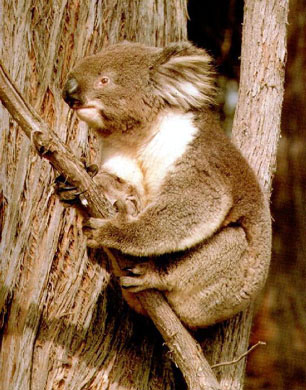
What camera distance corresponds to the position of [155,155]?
3430mm

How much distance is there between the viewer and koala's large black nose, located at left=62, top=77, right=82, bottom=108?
11.1ft

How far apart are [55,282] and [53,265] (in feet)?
0.30

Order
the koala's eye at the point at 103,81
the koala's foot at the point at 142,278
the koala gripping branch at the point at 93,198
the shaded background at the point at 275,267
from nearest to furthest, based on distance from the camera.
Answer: the koala gripping branch at the point at 93,198 < the koala's foot at the point at 142,278 < the koala's eye at the point at 103,81 < the shaded background at the point at 275,267

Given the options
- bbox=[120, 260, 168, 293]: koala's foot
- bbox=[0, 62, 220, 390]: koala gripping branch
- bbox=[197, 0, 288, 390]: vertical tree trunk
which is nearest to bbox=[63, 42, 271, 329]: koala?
bbox=[120, 260, 168, 293]: koala's foot

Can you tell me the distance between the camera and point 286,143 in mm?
6707

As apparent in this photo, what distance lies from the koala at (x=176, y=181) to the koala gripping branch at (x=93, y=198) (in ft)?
0.35

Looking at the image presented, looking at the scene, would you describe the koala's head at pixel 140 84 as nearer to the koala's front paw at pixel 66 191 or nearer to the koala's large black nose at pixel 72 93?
the koala's large black nose at pixel 72 93

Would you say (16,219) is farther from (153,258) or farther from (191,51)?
(191,51)

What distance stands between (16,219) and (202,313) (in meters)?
1.15

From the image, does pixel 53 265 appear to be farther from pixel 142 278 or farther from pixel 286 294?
pixel 286 294

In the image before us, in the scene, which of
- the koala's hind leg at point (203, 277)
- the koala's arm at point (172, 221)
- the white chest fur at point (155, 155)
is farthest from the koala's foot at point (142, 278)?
the white chest fur at point (155, 155)

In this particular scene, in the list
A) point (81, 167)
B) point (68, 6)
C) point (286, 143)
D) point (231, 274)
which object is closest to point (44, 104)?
point (68, 6)

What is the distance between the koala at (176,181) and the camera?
318cm

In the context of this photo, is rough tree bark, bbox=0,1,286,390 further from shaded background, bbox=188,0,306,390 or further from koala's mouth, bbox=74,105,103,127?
shaded background, bbox=188,0,306,390
